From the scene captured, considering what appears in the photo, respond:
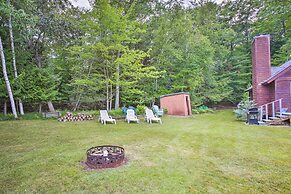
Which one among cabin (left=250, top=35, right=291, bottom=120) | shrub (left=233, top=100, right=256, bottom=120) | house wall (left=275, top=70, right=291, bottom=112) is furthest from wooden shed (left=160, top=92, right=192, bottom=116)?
house wall (left=275, top=70, right=291, bottom=112)

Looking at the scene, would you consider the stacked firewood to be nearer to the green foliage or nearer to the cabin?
the green foliage

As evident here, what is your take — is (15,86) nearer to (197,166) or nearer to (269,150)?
(197,166)

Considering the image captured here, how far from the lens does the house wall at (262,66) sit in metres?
11.3

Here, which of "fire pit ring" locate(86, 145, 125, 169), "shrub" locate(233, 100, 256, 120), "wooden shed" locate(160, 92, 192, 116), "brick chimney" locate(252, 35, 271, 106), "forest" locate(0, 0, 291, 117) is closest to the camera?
"fire pit ring" locate(86, 145, 125, 169)

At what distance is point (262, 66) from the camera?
11367mm

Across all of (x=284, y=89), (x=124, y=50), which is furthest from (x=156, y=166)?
(x=124, y=50)

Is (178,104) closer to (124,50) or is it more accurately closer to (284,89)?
(124,50)

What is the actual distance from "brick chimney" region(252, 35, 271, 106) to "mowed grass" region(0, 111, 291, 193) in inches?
205

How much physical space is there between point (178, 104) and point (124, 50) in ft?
17.1

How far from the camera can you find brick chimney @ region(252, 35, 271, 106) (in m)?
11.3

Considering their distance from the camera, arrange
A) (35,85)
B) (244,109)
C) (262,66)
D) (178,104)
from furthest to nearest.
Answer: (178,104) → (35,85) → (262,66) → (244,109)

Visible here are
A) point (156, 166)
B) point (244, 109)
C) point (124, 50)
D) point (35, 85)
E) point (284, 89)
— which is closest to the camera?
point (156, 166)

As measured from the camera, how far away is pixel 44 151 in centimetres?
532

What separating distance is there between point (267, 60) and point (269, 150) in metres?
7.92
